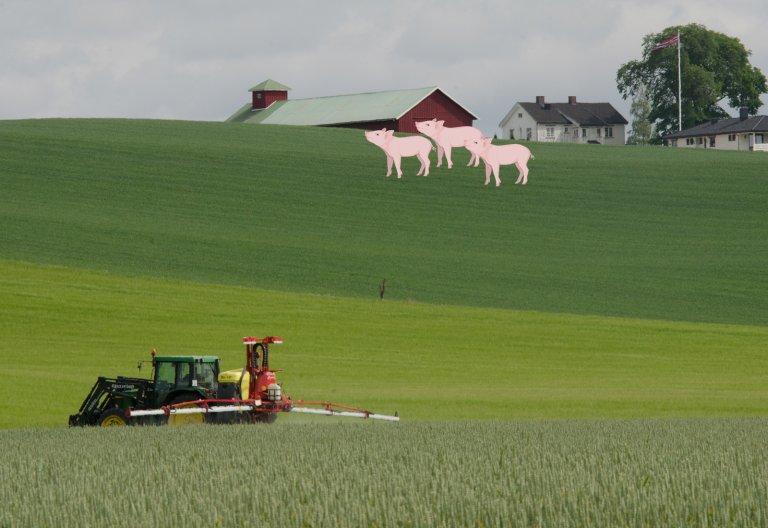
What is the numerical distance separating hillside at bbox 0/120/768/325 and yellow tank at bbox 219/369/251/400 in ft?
88.4

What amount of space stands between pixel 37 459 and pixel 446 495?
6208mm

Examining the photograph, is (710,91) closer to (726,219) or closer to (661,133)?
(661,133)

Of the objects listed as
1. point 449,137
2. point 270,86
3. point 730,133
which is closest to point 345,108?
point 270,86

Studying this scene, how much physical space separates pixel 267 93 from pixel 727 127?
50.4 metres

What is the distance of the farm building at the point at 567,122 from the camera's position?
164 m

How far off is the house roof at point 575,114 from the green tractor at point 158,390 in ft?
469

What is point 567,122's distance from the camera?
16525 cm

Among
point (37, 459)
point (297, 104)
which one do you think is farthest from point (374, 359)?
point (297, 104)

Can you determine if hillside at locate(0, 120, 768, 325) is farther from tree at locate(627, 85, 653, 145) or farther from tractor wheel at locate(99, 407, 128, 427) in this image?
tree at locate(627, 85, 653, 145)

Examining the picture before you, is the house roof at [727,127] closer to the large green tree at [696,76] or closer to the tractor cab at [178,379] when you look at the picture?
the large green tree at [696,76]

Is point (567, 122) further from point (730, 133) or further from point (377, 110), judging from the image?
point (377, 110)

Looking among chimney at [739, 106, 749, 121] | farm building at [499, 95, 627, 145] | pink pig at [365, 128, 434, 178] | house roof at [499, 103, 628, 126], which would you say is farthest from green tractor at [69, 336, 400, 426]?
house roof at [499, 103, 628, 126]

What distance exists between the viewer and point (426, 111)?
109062mm

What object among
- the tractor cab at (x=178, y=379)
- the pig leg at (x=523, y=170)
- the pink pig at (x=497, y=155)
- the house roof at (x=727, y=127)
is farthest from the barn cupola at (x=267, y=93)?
the tractor cab at (x=178, y=379)
